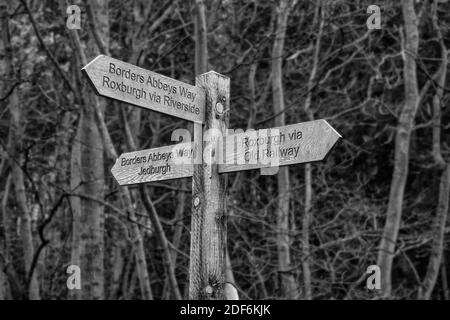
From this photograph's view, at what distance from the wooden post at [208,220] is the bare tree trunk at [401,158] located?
6.33 metres

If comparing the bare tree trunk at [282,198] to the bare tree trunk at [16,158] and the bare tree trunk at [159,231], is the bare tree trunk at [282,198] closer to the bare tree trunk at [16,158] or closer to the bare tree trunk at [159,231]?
the bare tree trunk at [16,158]

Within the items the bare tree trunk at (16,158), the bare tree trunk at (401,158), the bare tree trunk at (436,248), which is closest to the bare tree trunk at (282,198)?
the bare tree trunk at (401,158)

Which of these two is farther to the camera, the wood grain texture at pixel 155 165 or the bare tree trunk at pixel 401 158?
the bare tree trunk at pixel 401 158

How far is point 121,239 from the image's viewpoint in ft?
44.1

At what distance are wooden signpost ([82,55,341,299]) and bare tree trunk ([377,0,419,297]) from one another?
6.34 meters

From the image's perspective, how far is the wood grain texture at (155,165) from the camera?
12.4 feet

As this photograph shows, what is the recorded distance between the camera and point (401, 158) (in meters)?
10.1

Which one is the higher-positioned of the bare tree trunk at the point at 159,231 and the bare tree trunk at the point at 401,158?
the bare tree trunk at the point at 401,158

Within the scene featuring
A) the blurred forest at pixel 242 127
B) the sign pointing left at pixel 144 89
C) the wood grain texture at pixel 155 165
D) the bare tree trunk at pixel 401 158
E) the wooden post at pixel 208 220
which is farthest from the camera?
the bare tree trunk at pixel 401 158

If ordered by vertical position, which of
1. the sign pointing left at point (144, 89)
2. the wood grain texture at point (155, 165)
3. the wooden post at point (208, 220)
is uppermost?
the sign pointing left at point (144, 89)

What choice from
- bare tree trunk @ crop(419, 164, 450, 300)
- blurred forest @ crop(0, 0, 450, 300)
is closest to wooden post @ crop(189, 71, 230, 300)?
blurred forest @ crop(0, 0, 450, 300)

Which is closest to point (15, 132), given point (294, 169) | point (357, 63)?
point (294, 169)

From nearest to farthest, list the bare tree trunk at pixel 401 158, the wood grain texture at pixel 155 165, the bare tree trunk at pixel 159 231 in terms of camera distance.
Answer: the wood grain texture at pixel 155 165 → the bare tree trunk at pixel 159 231 → the bare tree trunk at pixel 401 158
